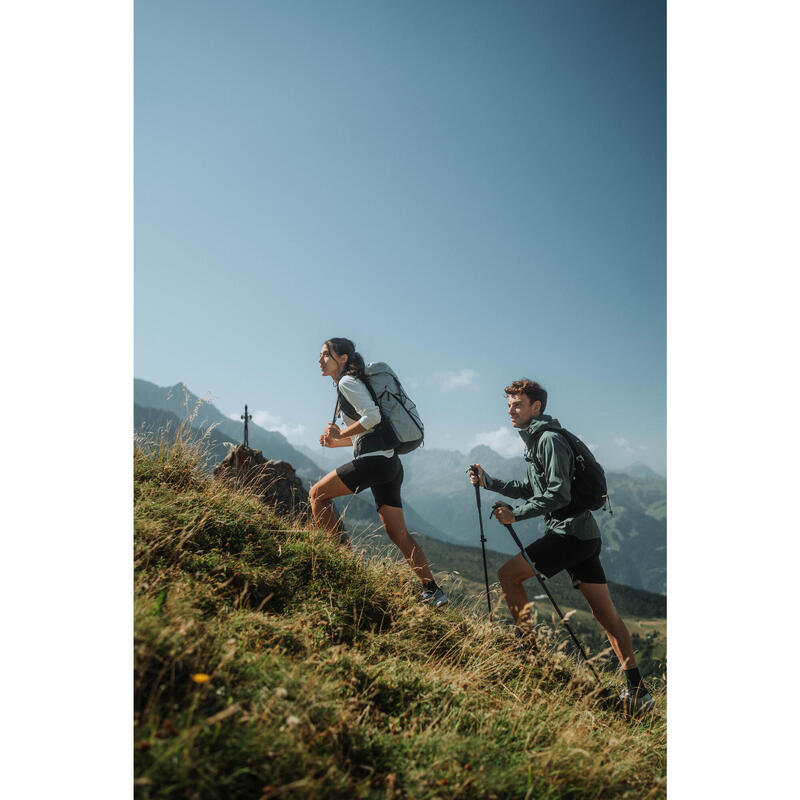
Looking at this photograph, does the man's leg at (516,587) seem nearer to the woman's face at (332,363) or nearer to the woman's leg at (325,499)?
the woman's leg at (325,499)

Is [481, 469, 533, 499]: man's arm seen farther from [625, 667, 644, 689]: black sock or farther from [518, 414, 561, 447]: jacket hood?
[625, 667, 644, 689]: black sock

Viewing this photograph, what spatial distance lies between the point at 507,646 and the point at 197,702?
3256mm

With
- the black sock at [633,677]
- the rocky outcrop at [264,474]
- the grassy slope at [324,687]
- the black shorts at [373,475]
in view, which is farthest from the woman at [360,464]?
the rocky outcrop at [264,474]

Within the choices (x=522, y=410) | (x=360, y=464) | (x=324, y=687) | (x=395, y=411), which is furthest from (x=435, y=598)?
(x=324, y=687)

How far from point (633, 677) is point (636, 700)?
7.8 inches

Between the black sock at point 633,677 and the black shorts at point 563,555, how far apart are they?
0.88 meters

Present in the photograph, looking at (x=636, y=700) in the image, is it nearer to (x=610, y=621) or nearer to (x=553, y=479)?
(x=610, y=621)

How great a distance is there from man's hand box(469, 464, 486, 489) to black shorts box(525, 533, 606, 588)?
2.72 feet

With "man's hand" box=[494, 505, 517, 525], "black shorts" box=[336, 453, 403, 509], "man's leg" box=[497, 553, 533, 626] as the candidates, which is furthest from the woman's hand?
"man's leg" box=[497, 553, 533, 626]

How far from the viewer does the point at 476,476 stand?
507 cm

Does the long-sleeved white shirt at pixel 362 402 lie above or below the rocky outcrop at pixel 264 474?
above

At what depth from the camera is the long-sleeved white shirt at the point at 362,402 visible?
4641 millimetres

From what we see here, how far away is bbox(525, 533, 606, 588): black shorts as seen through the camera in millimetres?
4391
